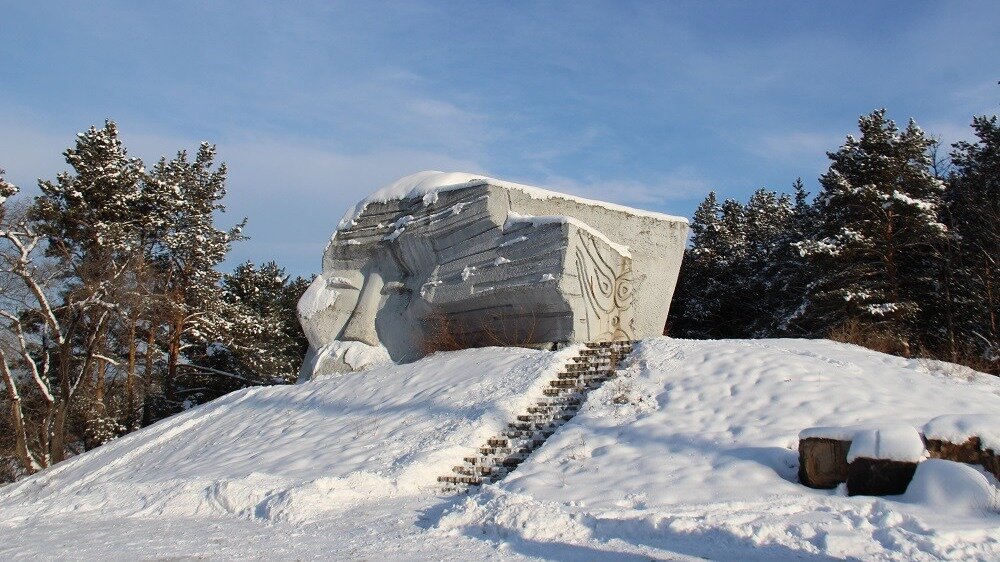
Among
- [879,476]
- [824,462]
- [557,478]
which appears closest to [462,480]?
[557,478]

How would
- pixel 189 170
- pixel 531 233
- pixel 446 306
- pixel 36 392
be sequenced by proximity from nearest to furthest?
pixel 531 233
pixel 446 306
pixel 36 392
pixel 189 170

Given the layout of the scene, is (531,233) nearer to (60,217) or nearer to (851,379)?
(851,379)

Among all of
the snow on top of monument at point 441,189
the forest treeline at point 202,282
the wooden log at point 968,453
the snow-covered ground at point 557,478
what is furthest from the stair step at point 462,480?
the forest treeline at point 202,282

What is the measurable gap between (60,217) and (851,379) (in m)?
21.2

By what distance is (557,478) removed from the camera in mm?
7398

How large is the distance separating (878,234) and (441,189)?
12.5 m

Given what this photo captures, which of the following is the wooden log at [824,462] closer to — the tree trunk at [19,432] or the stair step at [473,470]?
the stair step at [473,470]

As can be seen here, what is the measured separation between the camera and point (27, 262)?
17.4 meters

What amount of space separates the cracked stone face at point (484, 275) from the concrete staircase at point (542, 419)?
1375 mm

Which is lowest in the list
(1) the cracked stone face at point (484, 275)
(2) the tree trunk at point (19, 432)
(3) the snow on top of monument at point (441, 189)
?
(2) the tree trunk at point (19, 432)

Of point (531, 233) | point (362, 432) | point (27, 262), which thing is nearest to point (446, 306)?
point (531, 233)

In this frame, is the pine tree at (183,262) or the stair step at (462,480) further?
the pine tree at (183,262)

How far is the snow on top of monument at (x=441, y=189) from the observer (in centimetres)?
1380

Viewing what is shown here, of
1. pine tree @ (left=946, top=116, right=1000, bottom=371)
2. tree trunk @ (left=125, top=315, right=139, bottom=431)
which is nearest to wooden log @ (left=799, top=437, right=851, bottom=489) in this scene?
pine tree @ (left=946, top=116, right=1000, bottom=371)
